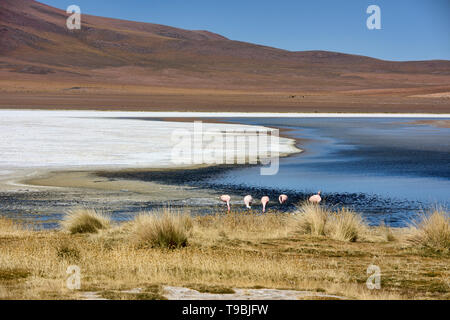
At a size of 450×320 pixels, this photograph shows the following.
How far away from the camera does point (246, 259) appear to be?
8.72 metres

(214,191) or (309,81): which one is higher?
(309,81)

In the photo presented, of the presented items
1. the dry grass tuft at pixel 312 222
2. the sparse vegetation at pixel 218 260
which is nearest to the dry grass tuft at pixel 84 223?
the sparse vegetation at pixel 218 260

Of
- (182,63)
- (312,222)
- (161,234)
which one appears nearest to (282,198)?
(312,222)

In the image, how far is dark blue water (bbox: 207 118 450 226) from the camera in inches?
576

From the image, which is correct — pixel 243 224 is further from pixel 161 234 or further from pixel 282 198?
pixel 282 198

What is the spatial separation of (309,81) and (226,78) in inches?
719

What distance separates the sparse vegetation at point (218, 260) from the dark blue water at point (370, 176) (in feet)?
8.99

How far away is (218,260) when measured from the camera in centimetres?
854

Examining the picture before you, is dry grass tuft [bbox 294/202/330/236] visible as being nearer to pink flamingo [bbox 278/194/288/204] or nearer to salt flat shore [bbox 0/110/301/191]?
pink flamingo [bbox 278/194/288/204]

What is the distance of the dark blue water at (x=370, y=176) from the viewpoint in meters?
14.6

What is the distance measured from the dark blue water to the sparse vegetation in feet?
8.99

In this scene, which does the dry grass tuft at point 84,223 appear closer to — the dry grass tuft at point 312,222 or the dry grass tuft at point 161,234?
the dry grass tuft at point 161,234
